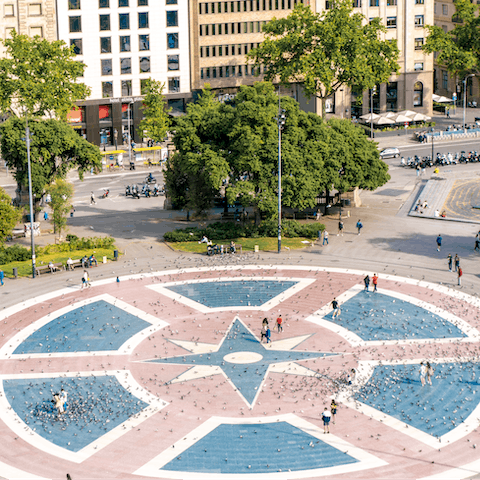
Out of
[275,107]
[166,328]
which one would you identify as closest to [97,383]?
[166,328]

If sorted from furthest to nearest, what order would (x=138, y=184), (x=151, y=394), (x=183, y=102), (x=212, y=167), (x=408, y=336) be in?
(x=183, y=102) < (x=138, y=184) < (x=212, y=167) < (x=408, y=336) < (x=151, y=394)

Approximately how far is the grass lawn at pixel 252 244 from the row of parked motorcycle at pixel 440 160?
41672 mm

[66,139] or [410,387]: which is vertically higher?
[66,139]

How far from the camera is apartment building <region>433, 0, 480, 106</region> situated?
540ft

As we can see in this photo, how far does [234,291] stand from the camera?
6925 cm

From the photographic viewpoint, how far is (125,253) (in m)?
81.4

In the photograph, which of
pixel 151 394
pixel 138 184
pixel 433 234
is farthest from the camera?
pixel 138 184

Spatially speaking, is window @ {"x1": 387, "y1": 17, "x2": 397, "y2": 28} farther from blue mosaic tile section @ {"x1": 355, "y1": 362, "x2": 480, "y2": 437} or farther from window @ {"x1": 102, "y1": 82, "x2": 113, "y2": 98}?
blue mosaic tile section @ {"x1": 355, "y1": 362, "x2": 480, "y2": 437}

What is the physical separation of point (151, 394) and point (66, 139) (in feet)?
148

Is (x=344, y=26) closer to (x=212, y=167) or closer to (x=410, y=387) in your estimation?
(x=212, y=167)

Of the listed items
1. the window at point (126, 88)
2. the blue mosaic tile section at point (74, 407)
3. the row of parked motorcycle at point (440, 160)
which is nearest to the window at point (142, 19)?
the window at point (126, 88)

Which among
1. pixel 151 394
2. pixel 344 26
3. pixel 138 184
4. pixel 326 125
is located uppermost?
pixel 344 26

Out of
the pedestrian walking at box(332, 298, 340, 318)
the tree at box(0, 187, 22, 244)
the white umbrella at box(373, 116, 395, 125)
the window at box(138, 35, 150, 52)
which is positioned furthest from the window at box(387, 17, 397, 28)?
the pedestrian walking at box(332, 298, 340, 318)

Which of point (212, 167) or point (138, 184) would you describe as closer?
point (212, 167)
